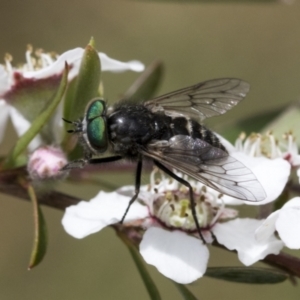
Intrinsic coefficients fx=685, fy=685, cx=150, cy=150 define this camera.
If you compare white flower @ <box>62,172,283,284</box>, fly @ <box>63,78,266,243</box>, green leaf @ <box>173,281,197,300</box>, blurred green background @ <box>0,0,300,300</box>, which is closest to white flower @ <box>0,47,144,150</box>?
fly @ <box>63,78,266,243</box>

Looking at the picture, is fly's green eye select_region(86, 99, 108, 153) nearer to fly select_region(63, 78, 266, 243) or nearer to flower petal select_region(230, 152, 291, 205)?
fly select_region(63, 78, 266, 243)

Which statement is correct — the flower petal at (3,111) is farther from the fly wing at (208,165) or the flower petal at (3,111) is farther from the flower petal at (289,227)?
the flower petal at (289,227)

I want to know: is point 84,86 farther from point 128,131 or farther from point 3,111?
point 3,111

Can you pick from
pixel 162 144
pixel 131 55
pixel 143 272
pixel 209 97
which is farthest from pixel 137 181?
pixel 131 55

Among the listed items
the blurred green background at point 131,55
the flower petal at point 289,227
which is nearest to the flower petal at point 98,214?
the flower petal at point 289,227

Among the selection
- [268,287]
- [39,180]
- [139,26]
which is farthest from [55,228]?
[39,180]

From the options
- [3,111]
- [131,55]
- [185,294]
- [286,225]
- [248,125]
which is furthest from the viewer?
[131,55]
